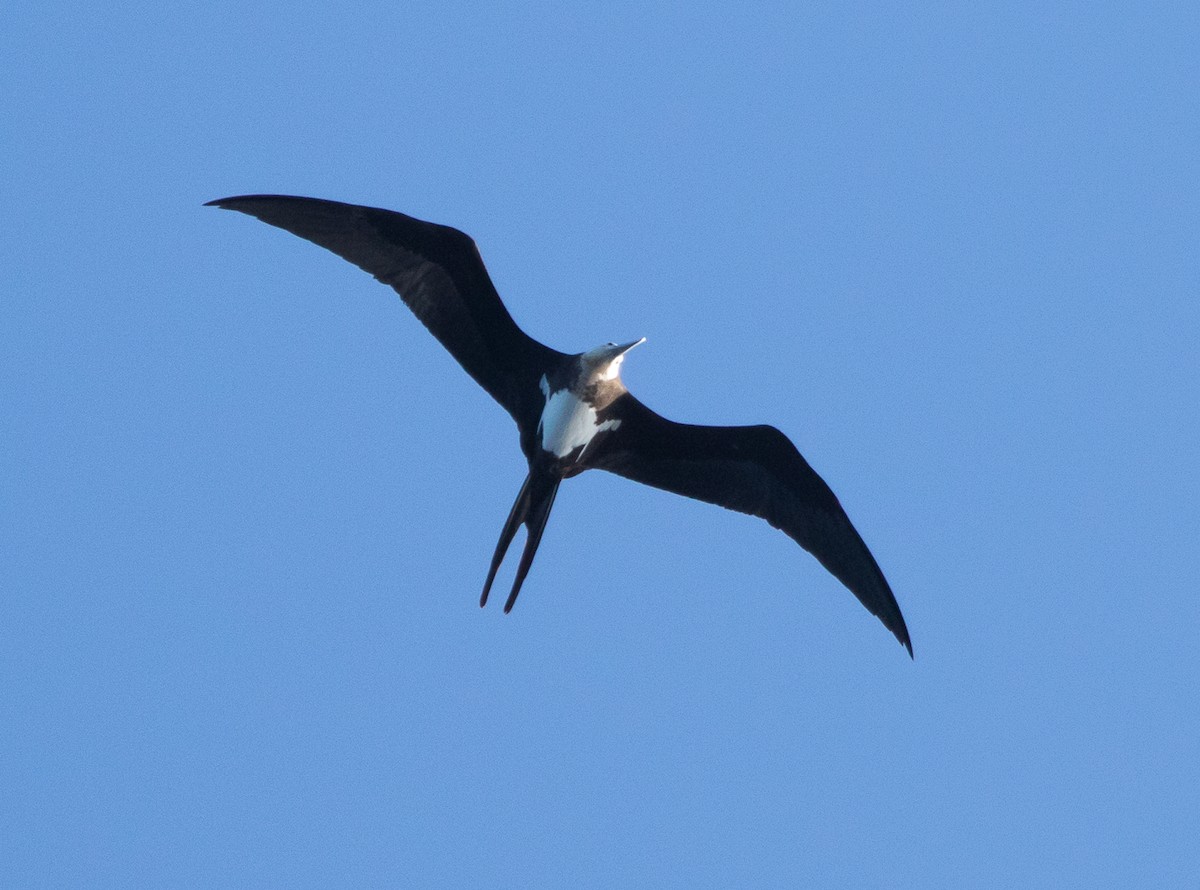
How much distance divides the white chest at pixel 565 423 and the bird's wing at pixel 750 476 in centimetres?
22

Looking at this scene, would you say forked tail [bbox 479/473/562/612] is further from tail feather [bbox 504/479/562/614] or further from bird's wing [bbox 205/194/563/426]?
bird's wing [bbox 205/194/563/426]

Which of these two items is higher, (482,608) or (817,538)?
(817,538)

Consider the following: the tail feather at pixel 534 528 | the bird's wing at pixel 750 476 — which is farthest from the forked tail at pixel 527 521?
the bird's wing at pixel 750 476

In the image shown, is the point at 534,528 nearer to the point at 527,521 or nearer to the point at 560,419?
the point at 527,521

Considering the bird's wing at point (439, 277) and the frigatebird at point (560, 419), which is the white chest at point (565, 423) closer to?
the frigatebird at point (560, 419)

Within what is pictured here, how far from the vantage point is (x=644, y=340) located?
11078 mm

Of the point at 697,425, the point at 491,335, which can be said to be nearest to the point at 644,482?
the point at 697,425

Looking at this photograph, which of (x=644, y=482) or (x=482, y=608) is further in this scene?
(x=644, y=482)

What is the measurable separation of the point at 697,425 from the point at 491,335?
1300mm

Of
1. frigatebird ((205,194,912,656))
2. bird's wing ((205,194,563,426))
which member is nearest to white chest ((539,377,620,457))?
frigatebird ((205,194,912,656))

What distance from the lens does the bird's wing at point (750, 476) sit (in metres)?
11.2

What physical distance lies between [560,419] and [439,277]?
3.50ft

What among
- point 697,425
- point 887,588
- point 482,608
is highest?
point 697,425

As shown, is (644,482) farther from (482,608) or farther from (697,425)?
(482,608)
